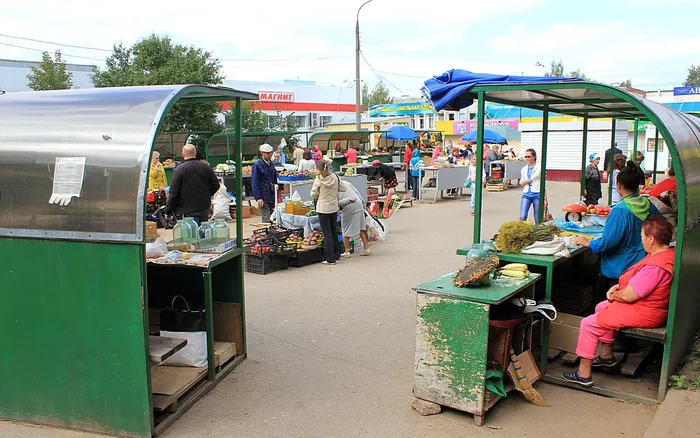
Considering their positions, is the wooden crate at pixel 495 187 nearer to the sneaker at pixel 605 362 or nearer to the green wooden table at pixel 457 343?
the sneaker at pixel 605 362

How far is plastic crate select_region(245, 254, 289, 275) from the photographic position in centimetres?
967

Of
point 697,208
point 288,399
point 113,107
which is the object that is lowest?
point 288,399

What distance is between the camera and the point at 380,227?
11.9 metres

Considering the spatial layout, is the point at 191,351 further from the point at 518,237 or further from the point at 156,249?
the point at 518,237

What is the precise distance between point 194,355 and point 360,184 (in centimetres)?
1210

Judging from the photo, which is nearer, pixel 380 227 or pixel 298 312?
pixel 298 312

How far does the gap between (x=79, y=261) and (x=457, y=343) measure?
2.83 meters

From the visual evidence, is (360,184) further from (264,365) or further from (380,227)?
(264,365)

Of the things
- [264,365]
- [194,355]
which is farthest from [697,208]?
[194,355]

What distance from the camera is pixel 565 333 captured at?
5469 mm

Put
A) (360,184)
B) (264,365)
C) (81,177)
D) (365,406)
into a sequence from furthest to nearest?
(360,184) → (264,365) → (365,406) → (81,177)

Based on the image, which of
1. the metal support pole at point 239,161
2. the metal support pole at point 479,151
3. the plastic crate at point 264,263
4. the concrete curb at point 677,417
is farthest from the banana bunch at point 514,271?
the plastic crate at point 264,263

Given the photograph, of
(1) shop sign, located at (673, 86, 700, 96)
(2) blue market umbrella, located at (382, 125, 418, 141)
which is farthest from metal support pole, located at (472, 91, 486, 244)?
(1) shop sign, located at (673, 86, 700, 96)

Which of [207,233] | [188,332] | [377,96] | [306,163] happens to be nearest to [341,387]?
[188,332]
